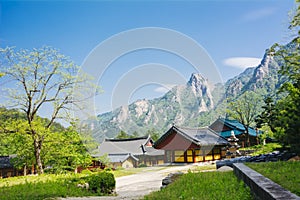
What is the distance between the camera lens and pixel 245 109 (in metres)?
27.7

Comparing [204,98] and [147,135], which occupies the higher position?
[204,98]

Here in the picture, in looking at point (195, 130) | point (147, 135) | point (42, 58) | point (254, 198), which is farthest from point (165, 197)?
point (147, 135)

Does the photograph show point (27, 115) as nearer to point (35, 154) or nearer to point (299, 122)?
point (35, 154)

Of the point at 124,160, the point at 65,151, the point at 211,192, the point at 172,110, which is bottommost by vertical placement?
the point at 124,160

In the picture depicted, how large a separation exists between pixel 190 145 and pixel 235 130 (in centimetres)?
841

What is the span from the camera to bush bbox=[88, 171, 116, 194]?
27.7 ft

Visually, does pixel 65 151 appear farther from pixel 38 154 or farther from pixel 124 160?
pixel 124 160

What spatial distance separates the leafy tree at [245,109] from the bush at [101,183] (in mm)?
20779

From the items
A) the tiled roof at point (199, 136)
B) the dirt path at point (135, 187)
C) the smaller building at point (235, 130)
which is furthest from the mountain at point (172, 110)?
the dirt path at point (135, 187)

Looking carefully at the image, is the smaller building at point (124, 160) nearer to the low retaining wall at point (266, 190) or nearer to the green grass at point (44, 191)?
the green grass at point (44, 191)

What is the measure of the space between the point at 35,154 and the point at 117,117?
8.53m

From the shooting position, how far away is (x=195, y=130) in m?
23.8

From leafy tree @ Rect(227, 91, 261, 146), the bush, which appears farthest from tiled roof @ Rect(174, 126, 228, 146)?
the bush

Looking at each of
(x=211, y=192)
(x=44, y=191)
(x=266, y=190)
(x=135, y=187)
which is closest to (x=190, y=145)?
(x=135, y=187)
